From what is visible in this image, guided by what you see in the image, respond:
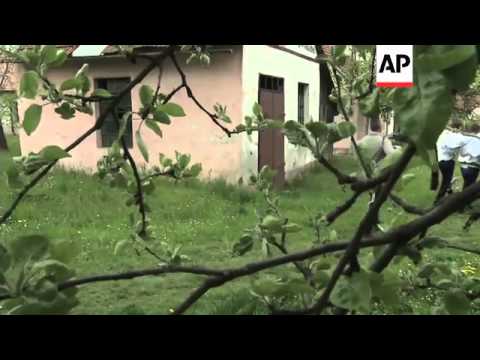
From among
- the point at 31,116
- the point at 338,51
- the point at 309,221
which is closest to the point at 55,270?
the point at 31,116

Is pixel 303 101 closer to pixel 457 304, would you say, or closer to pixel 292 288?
pixel 457 304

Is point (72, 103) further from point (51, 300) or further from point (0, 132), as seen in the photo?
point (0, 132)

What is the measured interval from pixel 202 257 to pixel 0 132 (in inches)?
491

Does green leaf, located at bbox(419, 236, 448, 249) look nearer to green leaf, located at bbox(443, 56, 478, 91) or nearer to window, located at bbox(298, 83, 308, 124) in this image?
green leaf, located at bbox(443, 56, 478, 91)

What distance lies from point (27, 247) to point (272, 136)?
9.65m

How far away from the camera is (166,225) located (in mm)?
6902

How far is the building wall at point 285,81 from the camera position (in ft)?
30.1

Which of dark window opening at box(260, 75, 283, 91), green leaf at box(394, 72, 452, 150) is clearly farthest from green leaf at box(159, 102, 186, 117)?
dark window opening at box(260, 75, 283, 91)

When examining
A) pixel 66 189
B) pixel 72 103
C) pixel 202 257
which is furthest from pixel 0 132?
pixel 72 103

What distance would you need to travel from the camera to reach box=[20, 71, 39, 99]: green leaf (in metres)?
1.03

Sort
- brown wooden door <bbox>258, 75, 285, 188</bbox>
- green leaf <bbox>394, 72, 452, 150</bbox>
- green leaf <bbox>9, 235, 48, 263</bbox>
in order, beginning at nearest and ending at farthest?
green leaf <bbox>394, 72, 452, 150</bbox> < green leaf <bbox>9, 235, 48, 263</bbox> < brown wooden door <bbox>258, 75, 285, 188</bbox>

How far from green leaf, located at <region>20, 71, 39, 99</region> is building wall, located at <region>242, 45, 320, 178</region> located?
7.18 metres

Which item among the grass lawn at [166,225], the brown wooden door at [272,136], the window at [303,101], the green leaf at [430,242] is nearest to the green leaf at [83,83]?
the green leaf at [430,242]
